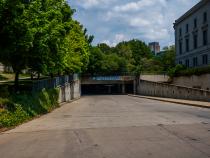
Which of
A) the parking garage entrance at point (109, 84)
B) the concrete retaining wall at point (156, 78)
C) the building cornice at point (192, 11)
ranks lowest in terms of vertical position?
the parking garage entrance at point (109, 84)

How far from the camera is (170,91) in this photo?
58562 millimetres

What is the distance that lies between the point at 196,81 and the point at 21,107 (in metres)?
39.6

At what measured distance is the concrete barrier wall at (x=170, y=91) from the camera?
44.0 metres

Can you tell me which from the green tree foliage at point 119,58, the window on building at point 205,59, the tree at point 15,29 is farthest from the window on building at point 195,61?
the tree at point 15,29

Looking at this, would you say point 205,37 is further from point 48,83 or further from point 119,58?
point 119,58

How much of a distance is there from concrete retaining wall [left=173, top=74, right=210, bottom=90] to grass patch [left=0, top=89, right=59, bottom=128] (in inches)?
1044

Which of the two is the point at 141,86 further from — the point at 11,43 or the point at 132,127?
the point at 132,127

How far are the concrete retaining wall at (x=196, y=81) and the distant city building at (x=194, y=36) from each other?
3.13 meters

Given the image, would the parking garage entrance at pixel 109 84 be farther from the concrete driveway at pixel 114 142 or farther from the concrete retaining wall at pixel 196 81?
the concrete driveway at pixel 114 142

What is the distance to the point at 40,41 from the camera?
2553cm

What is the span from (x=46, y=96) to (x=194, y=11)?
39646mm

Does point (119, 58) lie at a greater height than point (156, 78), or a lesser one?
greater

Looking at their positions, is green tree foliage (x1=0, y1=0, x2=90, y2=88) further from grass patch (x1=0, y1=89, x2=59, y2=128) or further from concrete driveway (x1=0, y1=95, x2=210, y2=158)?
concrete driveway (x1=0, y1=95, x2=210, y2=158)

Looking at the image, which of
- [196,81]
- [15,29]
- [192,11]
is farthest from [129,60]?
[15,29]
